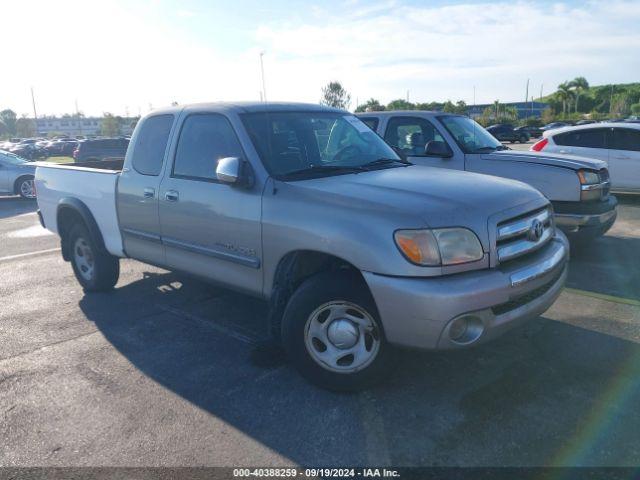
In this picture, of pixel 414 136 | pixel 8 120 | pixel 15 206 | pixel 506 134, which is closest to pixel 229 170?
pixel 414 136

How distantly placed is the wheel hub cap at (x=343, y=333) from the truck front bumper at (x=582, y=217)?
4.23 meters

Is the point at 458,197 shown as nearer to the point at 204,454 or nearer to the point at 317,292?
the point at 317,292

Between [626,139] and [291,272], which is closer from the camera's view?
[291,272]

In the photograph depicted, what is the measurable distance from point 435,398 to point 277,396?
40.6 inches

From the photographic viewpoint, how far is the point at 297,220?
11.6 feet

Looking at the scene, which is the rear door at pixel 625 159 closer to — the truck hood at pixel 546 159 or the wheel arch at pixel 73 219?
the truck hood at pixel 546 159

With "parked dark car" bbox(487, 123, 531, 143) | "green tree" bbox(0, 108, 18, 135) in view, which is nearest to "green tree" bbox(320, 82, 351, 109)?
"parked dark car" bbox(487, 123, 531, 143)

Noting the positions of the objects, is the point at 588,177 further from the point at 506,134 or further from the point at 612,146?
the point at 506,134

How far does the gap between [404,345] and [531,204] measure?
1400 mm

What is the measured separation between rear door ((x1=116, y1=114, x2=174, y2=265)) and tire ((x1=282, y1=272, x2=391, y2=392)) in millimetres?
1815

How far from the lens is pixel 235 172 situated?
12.3 ft

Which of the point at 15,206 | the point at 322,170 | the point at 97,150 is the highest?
the point at 322,170

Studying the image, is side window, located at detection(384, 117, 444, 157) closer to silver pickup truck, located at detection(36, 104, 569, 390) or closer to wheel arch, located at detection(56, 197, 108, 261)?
silver pickup truck, located at detection(36, 104, 569, 390)

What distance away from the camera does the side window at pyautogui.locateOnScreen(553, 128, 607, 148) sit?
422 inches
